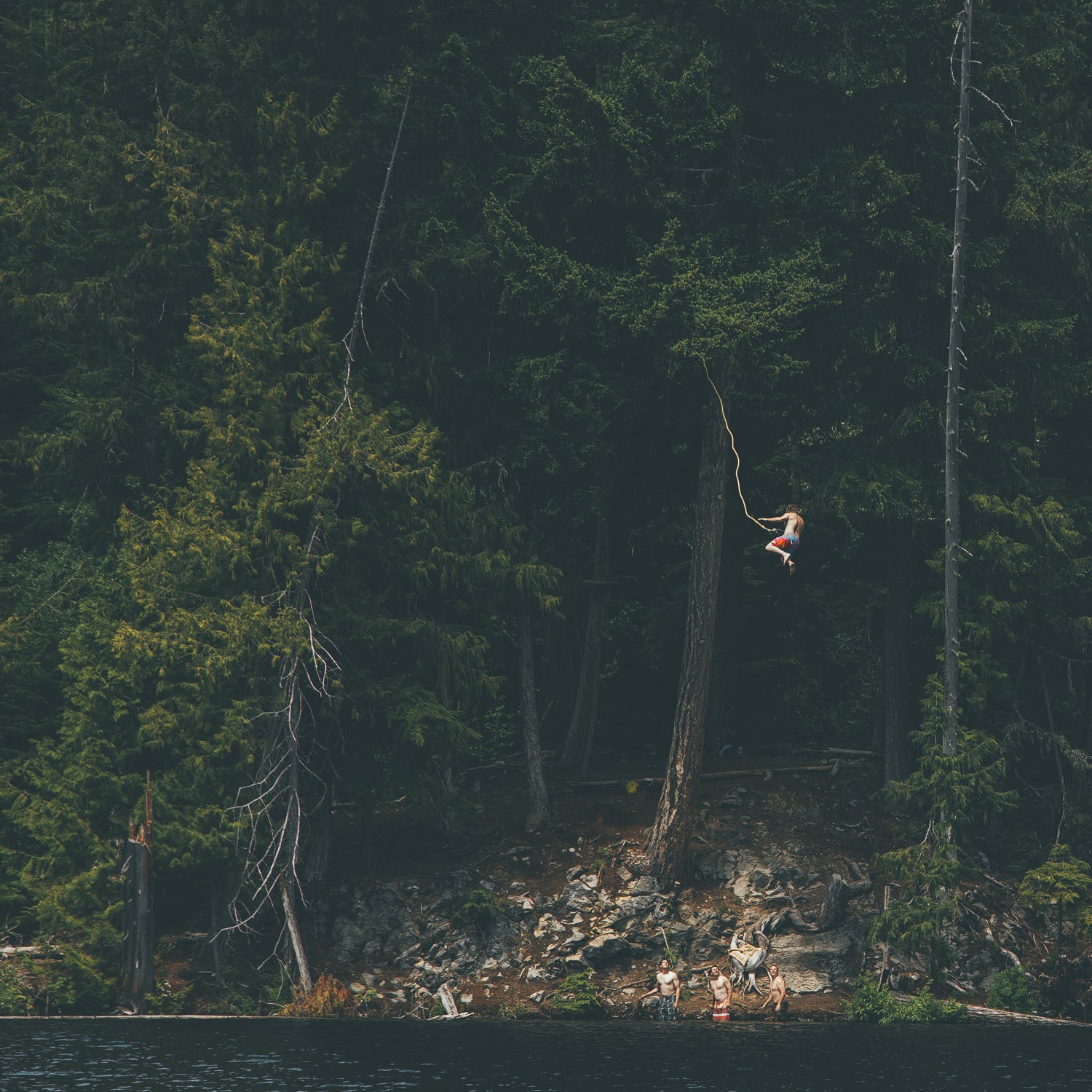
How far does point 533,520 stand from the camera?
33.4 m

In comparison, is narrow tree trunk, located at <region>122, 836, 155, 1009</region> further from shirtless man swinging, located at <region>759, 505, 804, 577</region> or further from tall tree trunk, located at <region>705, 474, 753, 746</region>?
shirtless man swinging, located at <region>759, 505, 804, 577</region>

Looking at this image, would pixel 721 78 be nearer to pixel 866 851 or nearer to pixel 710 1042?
pixel 866 851

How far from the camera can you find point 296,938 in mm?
29281

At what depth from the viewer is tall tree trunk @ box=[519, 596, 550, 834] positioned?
3291 cm

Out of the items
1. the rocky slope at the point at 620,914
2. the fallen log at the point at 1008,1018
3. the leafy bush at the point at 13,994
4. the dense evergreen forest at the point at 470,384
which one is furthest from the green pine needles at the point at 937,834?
the leafy bush at the point at 13,994

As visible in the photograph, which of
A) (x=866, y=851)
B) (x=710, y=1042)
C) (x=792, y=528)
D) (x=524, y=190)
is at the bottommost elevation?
(x=710, y=1042)

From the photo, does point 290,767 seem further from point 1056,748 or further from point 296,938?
point 1056,748

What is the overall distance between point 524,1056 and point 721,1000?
14.9 ft

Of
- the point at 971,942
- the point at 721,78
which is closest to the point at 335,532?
the point at 721,78

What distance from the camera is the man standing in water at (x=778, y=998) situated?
28.8m

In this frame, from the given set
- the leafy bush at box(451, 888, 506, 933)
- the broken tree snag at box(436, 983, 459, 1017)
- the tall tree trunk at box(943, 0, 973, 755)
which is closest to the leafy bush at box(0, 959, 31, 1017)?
the broken tree snag at box(436, 983, 459, 1017)

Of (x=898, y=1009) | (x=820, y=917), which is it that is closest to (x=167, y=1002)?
(x=820, y=917)

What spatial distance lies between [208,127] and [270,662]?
10.2 m

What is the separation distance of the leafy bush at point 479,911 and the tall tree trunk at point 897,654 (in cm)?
787
